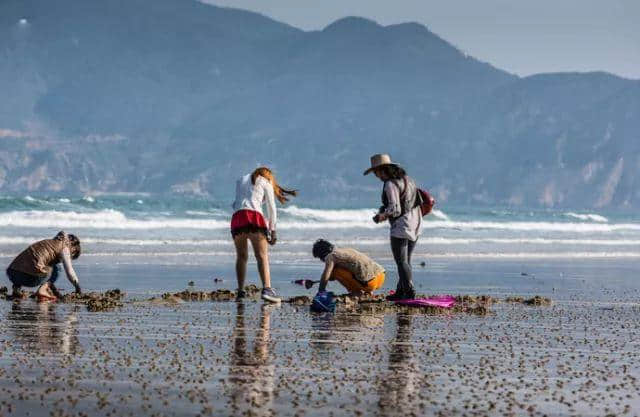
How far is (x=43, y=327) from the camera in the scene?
11.5m

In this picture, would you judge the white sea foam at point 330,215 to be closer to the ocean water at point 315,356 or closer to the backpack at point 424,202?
the ocean water at point 315,356

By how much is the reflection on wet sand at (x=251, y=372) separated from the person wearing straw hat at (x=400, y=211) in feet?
9.79

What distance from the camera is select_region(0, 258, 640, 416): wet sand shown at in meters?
7.79

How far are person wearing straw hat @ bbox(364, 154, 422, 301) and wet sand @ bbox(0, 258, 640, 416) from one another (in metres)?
0.74

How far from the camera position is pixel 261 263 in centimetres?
1482

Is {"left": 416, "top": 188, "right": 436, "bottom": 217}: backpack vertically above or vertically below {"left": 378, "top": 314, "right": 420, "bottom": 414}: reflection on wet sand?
above

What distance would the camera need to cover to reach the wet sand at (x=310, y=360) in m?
7.79

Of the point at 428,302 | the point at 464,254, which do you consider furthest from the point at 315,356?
the point at 464,254

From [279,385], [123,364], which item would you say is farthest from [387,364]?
[123,364]

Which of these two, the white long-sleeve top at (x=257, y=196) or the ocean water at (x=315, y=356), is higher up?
the white long-sleeve top at (x=257, y=196)

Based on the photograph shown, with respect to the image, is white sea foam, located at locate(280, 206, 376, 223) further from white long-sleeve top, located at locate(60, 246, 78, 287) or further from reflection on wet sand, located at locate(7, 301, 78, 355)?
reflection on wet sand, located at locate(7, 301, 78, 355)

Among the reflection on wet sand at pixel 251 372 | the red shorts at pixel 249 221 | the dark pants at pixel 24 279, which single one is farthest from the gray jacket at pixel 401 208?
the dark pants at pixel 24 279

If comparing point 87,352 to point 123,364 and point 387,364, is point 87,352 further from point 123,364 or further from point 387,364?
point 387,364

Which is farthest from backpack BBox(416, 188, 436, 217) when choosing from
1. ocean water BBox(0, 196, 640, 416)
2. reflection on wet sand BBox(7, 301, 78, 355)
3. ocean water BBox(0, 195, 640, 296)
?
reflection on wet sand BBox(7, 301, 78, 355)
